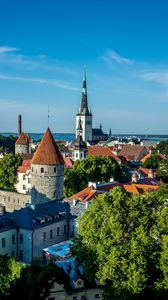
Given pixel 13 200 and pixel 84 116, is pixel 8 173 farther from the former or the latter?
pixel 84 116

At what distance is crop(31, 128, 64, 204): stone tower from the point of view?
44.3 m

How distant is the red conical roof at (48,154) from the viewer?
→ 44.2 m

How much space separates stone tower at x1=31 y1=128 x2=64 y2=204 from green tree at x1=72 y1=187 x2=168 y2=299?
1795 cm

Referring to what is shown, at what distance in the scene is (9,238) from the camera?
34156mm

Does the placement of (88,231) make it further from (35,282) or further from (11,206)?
(11,206)

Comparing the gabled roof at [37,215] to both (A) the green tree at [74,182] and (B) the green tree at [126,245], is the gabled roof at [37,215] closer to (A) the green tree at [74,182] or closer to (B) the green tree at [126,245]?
(B) the green tree at [126,245]

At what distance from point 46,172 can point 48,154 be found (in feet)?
6.67

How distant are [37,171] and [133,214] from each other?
21520 millimetres

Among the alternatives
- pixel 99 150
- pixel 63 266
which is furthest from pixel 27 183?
pixel 63 266

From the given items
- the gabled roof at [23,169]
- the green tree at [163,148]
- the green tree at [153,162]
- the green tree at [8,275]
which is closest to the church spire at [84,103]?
the green tree at [163,148]

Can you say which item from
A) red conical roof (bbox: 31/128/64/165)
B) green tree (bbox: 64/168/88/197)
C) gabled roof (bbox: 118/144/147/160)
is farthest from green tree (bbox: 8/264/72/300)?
gabled roof (bbox: 118/144/147/160)

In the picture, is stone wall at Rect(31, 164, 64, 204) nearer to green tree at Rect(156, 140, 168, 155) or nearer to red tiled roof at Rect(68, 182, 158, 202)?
red tiled roof at Rect(68, 182, 158, 202)

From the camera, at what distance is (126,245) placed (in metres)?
24.1

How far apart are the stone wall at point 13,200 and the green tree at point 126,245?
80.2 feet
